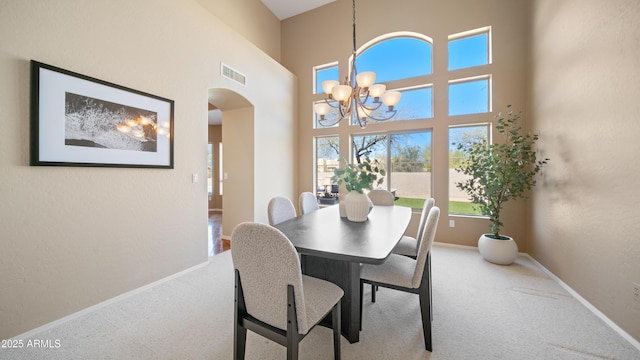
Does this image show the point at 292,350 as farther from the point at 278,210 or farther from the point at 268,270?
the point at 278,210

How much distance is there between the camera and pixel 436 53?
12.6 feet

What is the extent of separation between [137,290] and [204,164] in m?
1.52

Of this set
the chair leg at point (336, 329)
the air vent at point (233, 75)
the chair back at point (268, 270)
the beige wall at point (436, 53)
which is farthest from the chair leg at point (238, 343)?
the beige wall at point (436, 53)

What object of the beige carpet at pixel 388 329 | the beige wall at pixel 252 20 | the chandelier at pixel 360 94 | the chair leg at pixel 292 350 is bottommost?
the beige carpet at pixel 388 329

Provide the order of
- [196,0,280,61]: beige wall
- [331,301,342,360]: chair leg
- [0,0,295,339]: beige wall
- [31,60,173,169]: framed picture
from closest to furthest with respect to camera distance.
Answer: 1. [331,301,342,360]: chair leg
2. [0,0,295,339]: beige wall
3. [31,60,173,169]: framed picture
4. [196,0,280,61]: beige wall

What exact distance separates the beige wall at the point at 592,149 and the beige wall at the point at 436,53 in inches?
18.3

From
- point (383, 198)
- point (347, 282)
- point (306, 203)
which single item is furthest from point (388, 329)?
point (383, 198)

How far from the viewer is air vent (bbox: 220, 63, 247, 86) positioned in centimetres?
326

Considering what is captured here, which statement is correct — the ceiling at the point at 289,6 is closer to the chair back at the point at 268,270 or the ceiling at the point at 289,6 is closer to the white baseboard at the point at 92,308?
the white baseboard at the point at 92,308

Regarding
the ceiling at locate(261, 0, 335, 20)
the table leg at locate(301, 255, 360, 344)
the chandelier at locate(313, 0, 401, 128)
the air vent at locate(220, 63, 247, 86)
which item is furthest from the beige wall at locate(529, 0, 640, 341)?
the air vent at locate(220, 63, 247, 86)

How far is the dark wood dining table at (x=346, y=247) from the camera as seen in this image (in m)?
1.28

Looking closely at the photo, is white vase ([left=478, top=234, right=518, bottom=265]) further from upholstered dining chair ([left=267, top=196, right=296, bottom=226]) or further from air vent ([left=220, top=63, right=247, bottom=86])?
air vent ([left=220, top=63, right=247, bottom=86])

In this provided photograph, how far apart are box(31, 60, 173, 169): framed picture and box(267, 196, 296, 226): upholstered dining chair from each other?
1.34 metres

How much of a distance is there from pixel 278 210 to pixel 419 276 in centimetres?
132
